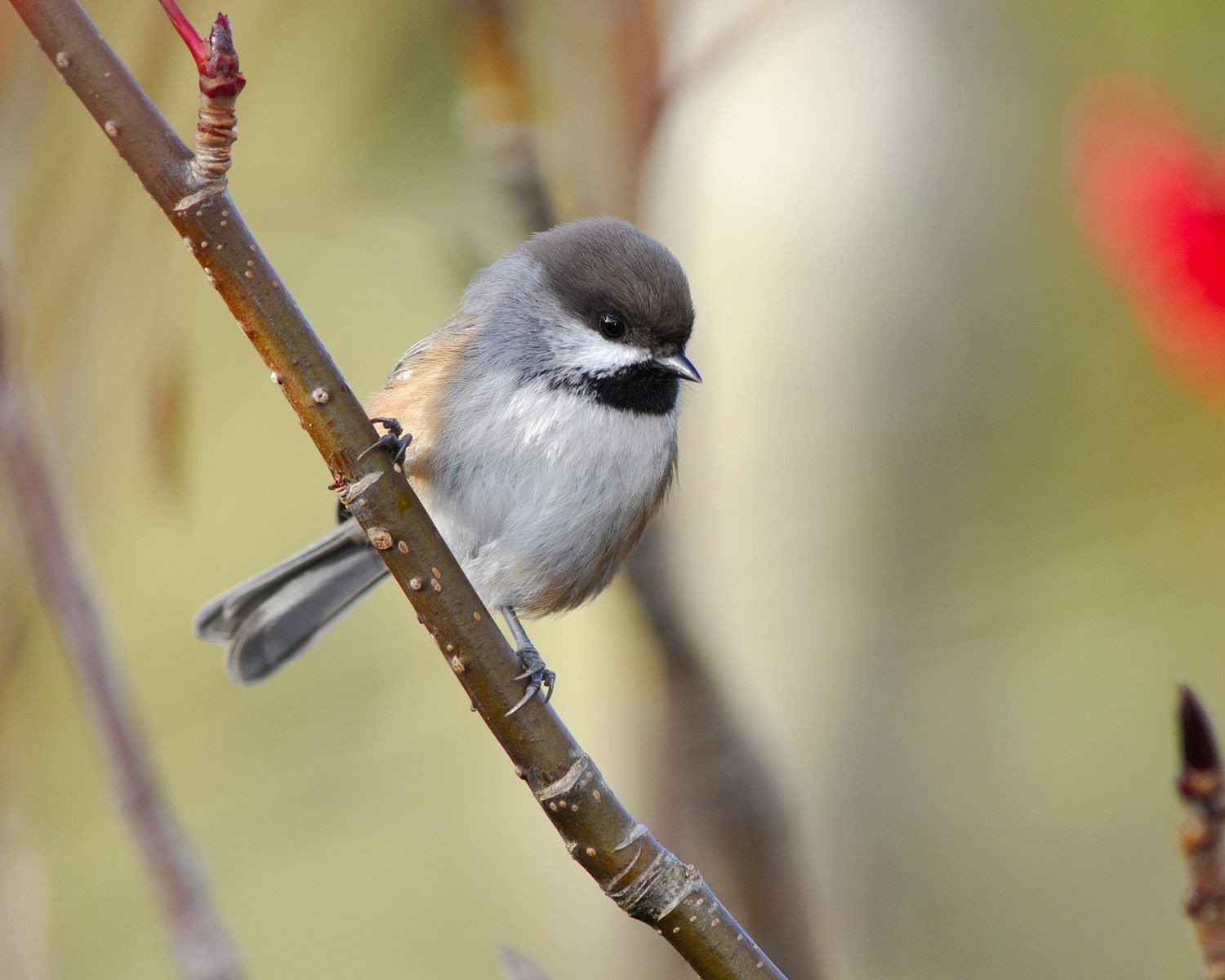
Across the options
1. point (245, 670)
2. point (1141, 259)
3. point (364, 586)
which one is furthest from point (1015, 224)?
point (245, 670)

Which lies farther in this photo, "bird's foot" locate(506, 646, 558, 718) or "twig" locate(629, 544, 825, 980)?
"twig" locate(629, 544, 825, 980)

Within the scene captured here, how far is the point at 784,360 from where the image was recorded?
13.6 feet

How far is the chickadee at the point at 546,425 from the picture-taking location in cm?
234

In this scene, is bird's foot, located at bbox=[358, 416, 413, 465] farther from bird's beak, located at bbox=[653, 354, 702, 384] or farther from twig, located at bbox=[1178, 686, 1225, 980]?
twig, located at bbox=[1178, 686, 1225, 980]

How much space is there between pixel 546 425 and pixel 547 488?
12 centimetres

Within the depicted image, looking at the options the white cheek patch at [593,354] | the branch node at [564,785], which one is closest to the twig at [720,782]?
the white cheek patch at [593,354]

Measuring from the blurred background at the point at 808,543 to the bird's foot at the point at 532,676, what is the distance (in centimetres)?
40

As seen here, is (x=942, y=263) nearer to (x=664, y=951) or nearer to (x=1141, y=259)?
(x=1141, y=259)

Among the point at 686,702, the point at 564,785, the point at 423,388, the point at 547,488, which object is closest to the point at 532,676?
the point at 564,785

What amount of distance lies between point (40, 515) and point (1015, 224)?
3764 millimetres

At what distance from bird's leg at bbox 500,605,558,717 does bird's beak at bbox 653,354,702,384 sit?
0.61 meters

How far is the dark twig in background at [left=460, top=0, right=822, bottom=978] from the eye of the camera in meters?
2.16

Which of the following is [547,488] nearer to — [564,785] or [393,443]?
[393,443]

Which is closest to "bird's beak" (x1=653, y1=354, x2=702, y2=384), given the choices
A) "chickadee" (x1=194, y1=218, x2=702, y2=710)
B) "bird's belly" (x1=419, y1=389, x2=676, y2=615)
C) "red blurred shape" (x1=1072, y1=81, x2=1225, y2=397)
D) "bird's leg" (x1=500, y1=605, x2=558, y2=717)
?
"chickadee" (x1=194, y1=218, x2=702, y2=710)
